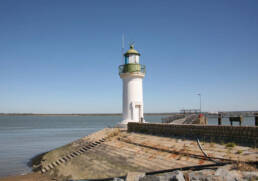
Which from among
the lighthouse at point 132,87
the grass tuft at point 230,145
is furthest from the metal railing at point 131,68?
the grass tuft at point 230,145

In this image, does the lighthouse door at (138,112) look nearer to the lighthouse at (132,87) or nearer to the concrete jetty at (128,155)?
the lighthouse at (132,87)

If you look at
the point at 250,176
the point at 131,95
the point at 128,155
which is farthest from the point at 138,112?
the point at 250,176

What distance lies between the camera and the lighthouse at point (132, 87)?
22359mm

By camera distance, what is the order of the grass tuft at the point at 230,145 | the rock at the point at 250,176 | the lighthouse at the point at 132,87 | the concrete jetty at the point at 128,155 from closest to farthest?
the rock at the point at 250,176
the concrete jetty at the point at 128,155
the grass tuft at the point at 230,145
the lighthouse at the point at 132,87

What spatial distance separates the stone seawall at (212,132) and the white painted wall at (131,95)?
15.6 ft

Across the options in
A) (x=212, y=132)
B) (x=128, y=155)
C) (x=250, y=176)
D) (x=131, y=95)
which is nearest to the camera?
(x=250, y=176)

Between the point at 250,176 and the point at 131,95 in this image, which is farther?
the point at 131,95

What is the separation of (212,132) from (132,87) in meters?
11.1

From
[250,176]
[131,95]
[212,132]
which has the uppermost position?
[131,95]

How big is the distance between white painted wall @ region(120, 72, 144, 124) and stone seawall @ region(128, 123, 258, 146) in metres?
4.76

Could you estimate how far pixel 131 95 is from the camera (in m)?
22.4

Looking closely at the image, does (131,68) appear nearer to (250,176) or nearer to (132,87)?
(132,87)

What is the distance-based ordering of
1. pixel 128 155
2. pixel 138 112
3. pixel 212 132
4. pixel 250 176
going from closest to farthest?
pixel 250 176 < pixel 212 132 < pixel 128 155 < pixel 138 112

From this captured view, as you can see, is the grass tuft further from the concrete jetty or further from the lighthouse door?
the lighthouse door
